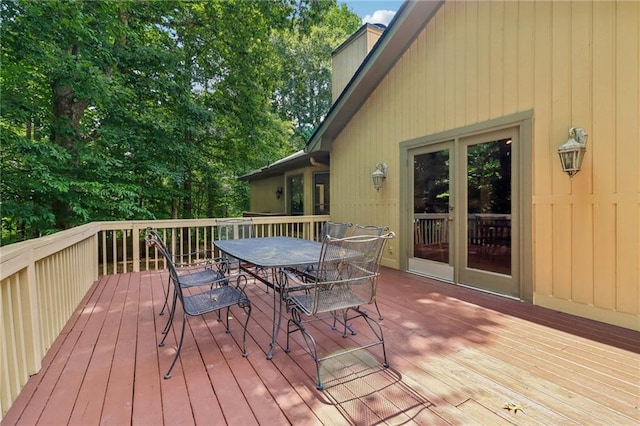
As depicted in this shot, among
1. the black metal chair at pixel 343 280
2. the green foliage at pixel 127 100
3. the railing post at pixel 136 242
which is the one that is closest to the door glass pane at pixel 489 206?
the black metal chair at pixel 343 280

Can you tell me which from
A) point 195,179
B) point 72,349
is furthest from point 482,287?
point 195,179

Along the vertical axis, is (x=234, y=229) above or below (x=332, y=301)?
above

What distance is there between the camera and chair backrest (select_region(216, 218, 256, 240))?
15.5 feet

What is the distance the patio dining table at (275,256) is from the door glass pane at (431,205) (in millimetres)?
2196

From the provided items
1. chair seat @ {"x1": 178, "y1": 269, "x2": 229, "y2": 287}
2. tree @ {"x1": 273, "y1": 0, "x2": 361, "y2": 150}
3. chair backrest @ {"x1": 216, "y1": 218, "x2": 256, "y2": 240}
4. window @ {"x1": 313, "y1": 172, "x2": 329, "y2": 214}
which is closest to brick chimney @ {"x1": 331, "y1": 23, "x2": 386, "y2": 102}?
window @ {"x1": 313, "y1": 172, "x2": 329, "y2": 214}

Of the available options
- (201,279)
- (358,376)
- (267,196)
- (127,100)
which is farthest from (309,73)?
(358,376)

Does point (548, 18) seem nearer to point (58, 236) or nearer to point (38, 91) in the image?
point (58, 236)

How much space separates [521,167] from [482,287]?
5.35ft

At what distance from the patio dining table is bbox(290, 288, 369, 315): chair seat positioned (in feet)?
0.81

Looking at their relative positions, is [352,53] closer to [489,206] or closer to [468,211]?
[468,211]

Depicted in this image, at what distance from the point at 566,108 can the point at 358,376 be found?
11.3ft

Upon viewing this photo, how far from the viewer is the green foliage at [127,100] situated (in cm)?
574

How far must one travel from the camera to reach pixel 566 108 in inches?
131

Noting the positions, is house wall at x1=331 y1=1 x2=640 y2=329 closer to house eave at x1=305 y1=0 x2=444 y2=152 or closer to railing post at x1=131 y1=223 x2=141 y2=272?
house eave at x1=305 y1=0 x2=444 y2=152
